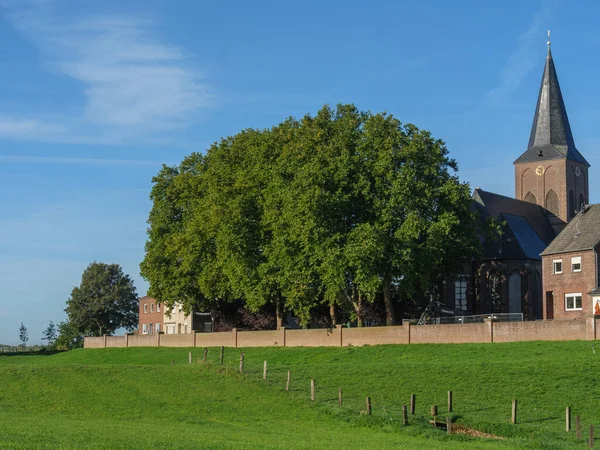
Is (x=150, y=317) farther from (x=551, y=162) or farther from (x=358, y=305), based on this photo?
(x=358, y=305)

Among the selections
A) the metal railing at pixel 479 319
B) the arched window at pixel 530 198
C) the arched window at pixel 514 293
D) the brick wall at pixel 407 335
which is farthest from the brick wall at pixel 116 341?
the arched window at pixel 530 198

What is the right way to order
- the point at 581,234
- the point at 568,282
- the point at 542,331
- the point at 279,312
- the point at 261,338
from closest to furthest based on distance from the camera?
the point at 542,331
the point at 568,282
the point at 581,234
the point at 261,338
the point at 279,312

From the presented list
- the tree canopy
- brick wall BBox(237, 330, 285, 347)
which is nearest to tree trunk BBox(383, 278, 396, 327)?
the tree canopy

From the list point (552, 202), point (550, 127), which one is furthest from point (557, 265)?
point (550, 127)

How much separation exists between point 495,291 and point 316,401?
4104cm

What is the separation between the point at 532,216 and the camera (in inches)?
3506

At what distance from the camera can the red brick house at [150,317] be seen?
347ft

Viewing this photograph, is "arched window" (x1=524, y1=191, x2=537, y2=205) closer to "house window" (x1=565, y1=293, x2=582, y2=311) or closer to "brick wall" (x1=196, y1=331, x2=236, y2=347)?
"house window" (x1=565, y1=293, x2=582, y2=311)

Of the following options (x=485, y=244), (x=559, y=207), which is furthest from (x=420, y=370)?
(x=559, y=207)

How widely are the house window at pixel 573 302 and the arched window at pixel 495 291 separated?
11.4 m

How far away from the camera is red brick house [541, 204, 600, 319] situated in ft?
206

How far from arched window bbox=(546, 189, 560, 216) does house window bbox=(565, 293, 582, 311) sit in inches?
1177

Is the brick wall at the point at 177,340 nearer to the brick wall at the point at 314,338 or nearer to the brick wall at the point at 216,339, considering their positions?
the brick wall at the point at 216,339

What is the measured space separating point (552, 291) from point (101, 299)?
62.7 m
